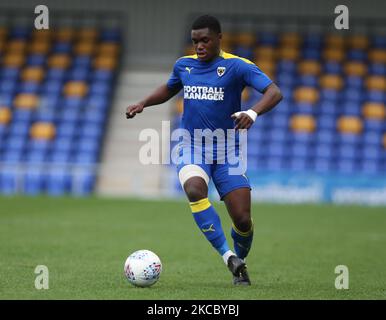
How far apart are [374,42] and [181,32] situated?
659 centimetres

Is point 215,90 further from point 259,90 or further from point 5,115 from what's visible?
point 5,115

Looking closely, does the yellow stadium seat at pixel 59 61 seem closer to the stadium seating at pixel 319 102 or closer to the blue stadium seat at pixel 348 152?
the stadium seating at pixel 319 102

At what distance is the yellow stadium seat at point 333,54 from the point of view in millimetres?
30570

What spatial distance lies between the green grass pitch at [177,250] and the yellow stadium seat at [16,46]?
10.2 metres

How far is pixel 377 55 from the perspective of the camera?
30.5 metres

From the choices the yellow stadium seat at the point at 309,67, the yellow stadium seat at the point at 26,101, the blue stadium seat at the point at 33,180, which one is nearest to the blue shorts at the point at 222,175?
the blue stadium seat at the point at 33,180

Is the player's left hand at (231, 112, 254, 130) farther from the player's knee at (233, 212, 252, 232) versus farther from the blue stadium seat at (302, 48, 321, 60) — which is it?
the blue stadium seat at (302, 48, 321, 60)

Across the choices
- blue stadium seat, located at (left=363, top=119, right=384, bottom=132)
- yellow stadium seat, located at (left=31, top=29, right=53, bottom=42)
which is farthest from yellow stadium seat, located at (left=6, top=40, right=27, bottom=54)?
blue stadium seat, located at (left=363, top=119, right=384, bottom=132)

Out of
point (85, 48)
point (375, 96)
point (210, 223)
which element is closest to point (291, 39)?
point (375, 96)

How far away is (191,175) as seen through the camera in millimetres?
8898

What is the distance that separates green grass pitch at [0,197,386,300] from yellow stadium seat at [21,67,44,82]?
8.93 metres

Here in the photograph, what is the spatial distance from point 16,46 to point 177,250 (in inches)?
799

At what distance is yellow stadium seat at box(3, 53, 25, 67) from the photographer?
1219 inches

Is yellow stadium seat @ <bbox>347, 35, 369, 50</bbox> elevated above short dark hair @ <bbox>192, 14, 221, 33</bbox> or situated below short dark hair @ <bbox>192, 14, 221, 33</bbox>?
above
